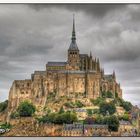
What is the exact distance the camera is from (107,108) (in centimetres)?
3045

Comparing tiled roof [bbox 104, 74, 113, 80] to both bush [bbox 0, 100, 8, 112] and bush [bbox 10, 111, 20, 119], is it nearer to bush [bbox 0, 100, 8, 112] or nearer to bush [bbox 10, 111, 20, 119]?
bush [bbox 10, 111, 20, 119]

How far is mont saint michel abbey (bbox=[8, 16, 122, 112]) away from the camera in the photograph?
29.4m

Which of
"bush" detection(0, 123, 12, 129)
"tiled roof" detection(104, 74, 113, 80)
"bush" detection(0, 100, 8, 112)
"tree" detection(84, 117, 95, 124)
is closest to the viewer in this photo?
"tiled roof" detection(104, 74, 113, 80)

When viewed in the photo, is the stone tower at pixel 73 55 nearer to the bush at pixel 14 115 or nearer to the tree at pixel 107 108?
the tree at pixel 107 108

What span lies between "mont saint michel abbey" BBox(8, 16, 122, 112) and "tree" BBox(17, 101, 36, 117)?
217 millimetres

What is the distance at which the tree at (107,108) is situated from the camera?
29797 millimetres

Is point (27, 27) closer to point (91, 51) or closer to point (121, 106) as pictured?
point (91, 51)

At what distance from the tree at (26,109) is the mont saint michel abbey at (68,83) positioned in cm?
22

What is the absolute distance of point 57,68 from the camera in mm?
29703

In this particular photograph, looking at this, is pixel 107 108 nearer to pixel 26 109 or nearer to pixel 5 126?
pixel 26 109

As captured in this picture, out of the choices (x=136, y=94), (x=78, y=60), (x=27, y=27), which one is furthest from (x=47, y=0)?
(x=78, y=60)

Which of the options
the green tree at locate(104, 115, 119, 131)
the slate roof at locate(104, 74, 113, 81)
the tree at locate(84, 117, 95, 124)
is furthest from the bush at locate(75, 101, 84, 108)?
the green tree at locate(104, 115, 119, 131)

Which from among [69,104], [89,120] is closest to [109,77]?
[89,120]

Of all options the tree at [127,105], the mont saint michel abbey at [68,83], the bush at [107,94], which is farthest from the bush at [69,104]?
the tree at [127,105]
